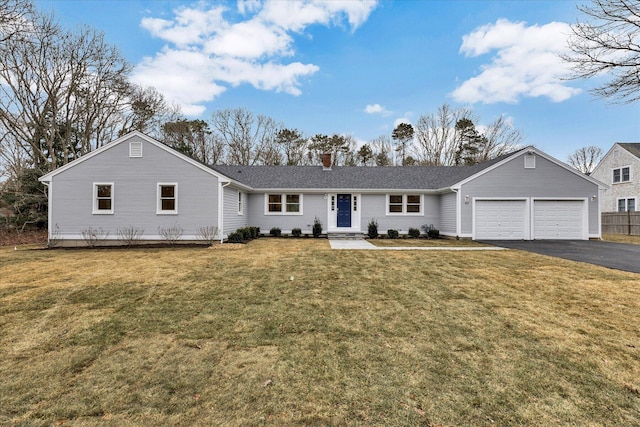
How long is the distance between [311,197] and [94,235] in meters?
10.6

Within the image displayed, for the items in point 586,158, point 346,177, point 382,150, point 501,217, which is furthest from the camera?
point 586,158

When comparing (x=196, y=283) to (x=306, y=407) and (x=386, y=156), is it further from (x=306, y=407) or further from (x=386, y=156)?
(x=386, y=156)

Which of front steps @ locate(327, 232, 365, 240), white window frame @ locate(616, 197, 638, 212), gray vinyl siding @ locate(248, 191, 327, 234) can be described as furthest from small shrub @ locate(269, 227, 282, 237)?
white window frame @ locate(616, 197, 638, 212)

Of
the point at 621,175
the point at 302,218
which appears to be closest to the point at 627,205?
the point at 621,175

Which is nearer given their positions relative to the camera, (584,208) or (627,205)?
(584,208)

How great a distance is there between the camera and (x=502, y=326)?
13.9 feet

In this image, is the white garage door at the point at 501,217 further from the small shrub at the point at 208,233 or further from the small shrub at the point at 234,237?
the small shrub at the point at 208,233

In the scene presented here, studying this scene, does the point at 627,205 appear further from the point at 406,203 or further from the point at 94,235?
the point at 94,235

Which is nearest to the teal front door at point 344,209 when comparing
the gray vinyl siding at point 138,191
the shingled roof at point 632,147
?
the gray vinyl siding at point 138,191

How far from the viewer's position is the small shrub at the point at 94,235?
13.1 m

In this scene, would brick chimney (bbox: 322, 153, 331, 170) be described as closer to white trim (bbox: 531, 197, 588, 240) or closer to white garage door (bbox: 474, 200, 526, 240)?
white garage door (bbox: 474, 200, 526, 240)

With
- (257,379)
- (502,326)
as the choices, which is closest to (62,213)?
(257,379)

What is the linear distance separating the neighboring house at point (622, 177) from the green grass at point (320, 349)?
888 inches

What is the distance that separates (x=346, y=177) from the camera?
1858 cm
